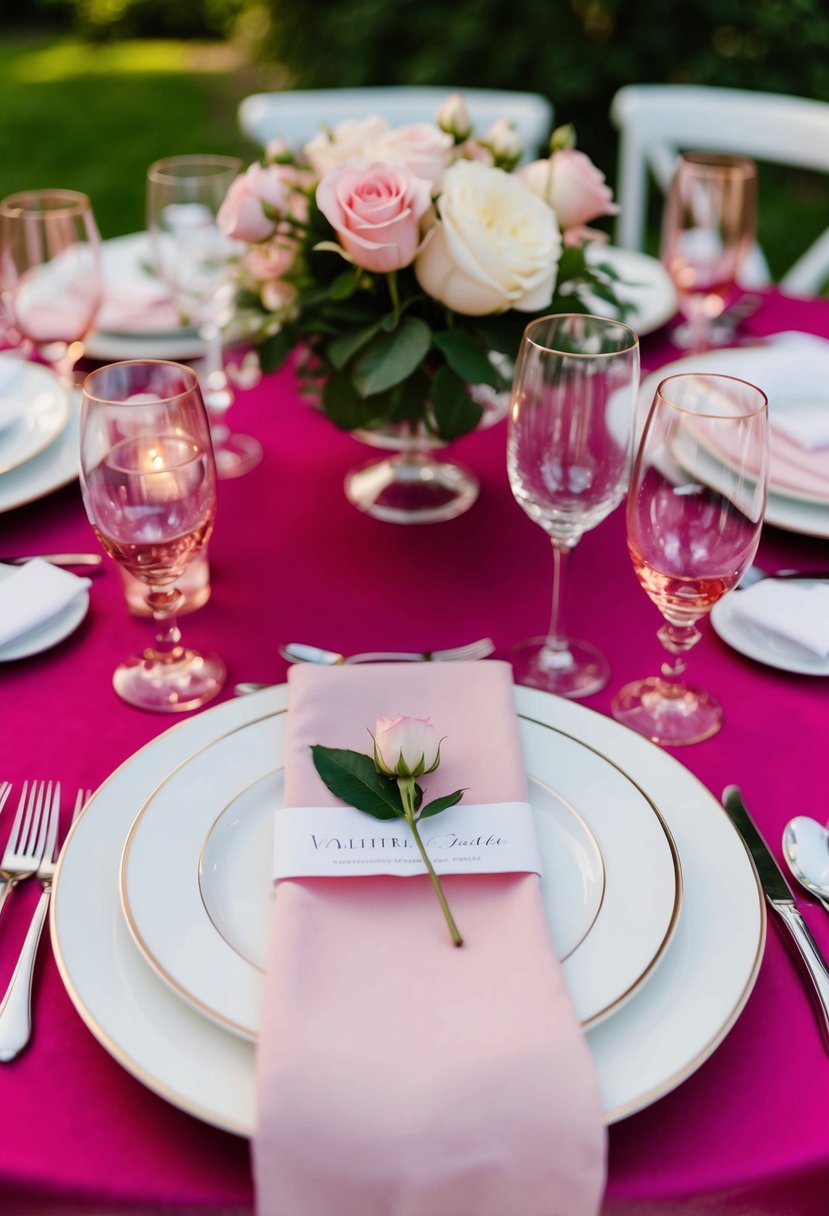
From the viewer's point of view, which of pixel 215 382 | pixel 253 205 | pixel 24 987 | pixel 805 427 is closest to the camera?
pixel 24 987

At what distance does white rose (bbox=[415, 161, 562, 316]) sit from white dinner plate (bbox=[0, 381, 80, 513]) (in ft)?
1.39

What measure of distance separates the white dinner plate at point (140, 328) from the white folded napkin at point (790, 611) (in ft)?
2.86

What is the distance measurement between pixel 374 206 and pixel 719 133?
173 cm

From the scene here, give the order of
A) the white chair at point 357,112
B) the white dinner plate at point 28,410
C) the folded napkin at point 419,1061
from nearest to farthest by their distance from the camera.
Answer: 1. the folded napkin at point 419,1061
2. the white dinner plate at point 28,410
3. the white chair at point 357,112

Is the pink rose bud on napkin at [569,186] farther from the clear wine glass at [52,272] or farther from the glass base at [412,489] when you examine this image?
the clear wine glass at [52,272]

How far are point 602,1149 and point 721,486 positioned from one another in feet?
1.73

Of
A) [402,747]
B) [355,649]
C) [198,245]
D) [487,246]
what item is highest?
[487,246]

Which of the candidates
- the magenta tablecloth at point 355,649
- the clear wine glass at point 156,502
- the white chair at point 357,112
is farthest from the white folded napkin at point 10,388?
the white chair at point 357,112

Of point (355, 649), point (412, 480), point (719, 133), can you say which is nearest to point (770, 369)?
point (412, 480)

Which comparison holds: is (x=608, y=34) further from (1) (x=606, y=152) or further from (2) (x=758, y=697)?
(2) (x=758, y=697)

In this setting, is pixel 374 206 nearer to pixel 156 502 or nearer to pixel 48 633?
pixel 156 502

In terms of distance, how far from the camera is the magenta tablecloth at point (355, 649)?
0.63 m

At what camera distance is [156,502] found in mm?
1000

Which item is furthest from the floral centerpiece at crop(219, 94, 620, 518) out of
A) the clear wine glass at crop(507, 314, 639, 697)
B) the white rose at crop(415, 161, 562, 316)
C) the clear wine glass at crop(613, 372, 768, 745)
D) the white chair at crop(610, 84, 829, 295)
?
the white chair at crop(610, 84, 829, 295)
